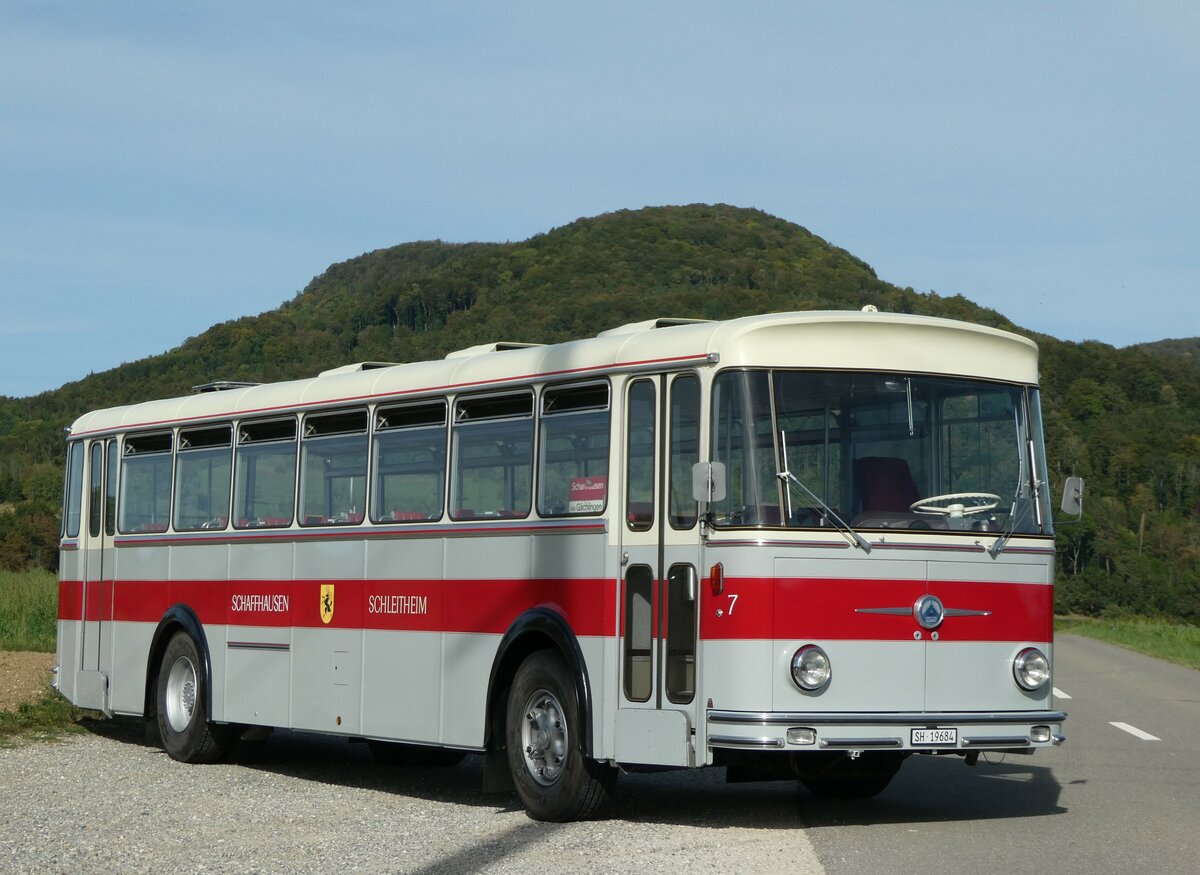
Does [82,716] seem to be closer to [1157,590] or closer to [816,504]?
[816,504]

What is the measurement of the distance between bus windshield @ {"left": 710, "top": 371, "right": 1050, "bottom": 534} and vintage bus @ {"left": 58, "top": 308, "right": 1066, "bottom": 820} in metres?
0.02

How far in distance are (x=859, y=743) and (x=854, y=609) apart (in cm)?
76

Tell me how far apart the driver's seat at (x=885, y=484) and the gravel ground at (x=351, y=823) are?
6.55ft

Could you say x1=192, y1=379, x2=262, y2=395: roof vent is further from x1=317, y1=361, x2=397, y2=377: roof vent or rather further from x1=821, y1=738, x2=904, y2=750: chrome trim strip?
x1=821, y1=738, x2=904, y2=750: chrome trim strip

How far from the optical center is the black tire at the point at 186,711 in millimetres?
15039

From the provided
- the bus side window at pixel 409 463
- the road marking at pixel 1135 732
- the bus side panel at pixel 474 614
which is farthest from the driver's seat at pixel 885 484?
the road marking at pixel 1135 732

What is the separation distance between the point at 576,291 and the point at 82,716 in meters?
80.9

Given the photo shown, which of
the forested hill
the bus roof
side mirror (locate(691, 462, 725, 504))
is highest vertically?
the forested hill

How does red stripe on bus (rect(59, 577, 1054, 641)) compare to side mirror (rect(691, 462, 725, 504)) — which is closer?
side mirror (rect(691, 462, 725, 504))

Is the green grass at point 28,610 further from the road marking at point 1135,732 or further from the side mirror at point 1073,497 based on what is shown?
the side mirror at point 1073,497

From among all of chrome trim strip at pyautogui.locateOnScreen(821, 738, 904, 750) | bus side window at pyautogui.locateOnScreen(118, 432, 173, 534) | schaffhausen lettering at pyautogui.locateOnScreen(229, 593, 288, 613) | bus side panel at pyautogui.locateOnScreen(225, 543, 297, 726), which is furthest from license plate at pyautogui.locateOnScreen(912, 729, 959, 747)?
bus side window at pyautogui.locateOnScreen(118, 432, 173, 534)

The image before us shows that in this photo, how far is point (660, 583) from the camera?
10188mm

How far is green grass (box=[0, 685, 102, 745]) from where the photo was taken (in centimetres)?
1669

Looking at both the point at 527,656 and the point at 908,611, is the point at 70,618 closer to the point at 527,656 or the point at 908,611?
the point at 527,656
